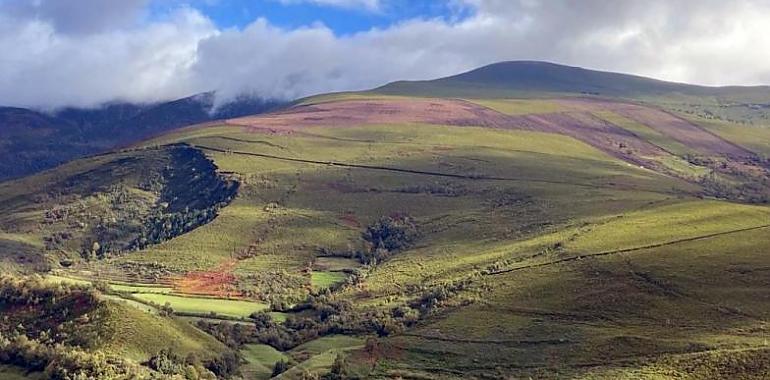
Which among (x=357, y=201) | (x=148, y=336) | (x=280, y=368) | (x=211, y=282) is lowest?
(x=280, y=368)

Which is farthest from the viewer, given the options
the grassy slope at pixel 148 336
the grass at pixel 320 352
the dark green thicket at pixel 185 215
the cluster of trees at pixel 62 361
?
the dark green thicket at pixel 185 215

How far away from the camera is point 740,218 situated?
139 m

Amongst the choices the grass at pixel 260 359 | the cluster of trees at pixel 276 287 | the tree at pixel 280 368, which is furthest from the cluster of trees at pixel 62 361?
the cluster of trees at pixel 276 287

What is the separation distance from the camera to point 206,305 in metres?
131

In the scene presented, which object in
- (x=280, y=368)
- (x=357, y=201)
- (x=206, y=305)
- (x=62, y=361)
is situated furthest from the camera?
(x=357, y=201)

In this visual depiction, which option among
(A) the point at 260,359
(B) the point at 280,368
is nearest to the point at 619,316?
(B) the point at 280,368

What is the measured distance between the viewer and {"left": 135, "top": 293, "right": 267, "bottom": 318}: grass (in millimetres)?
127188

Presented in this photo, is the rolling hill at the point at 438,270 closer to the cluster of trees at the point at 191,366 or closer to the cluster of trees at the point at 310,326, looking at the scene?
the cluster of trees at the point at 310,326

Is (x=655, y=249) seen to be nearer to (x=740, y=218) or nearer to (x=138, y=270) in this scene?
(x=740, y=218)

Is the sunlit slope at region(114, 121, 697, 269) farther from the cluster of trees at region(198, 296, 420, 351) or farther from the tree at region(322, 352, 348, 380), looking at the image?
the tree at region(322, 352, 348, 380)

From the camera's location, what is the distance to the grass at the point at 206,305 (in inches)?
5007

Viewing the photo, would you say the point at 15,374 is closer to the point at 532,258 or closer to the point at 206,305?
the point at 206,305

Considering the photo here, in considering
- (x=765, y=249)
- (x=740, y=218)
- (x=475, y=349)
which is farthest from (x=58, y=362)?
(x=740, y=218)

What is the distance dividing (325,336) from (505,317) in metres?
25.0
